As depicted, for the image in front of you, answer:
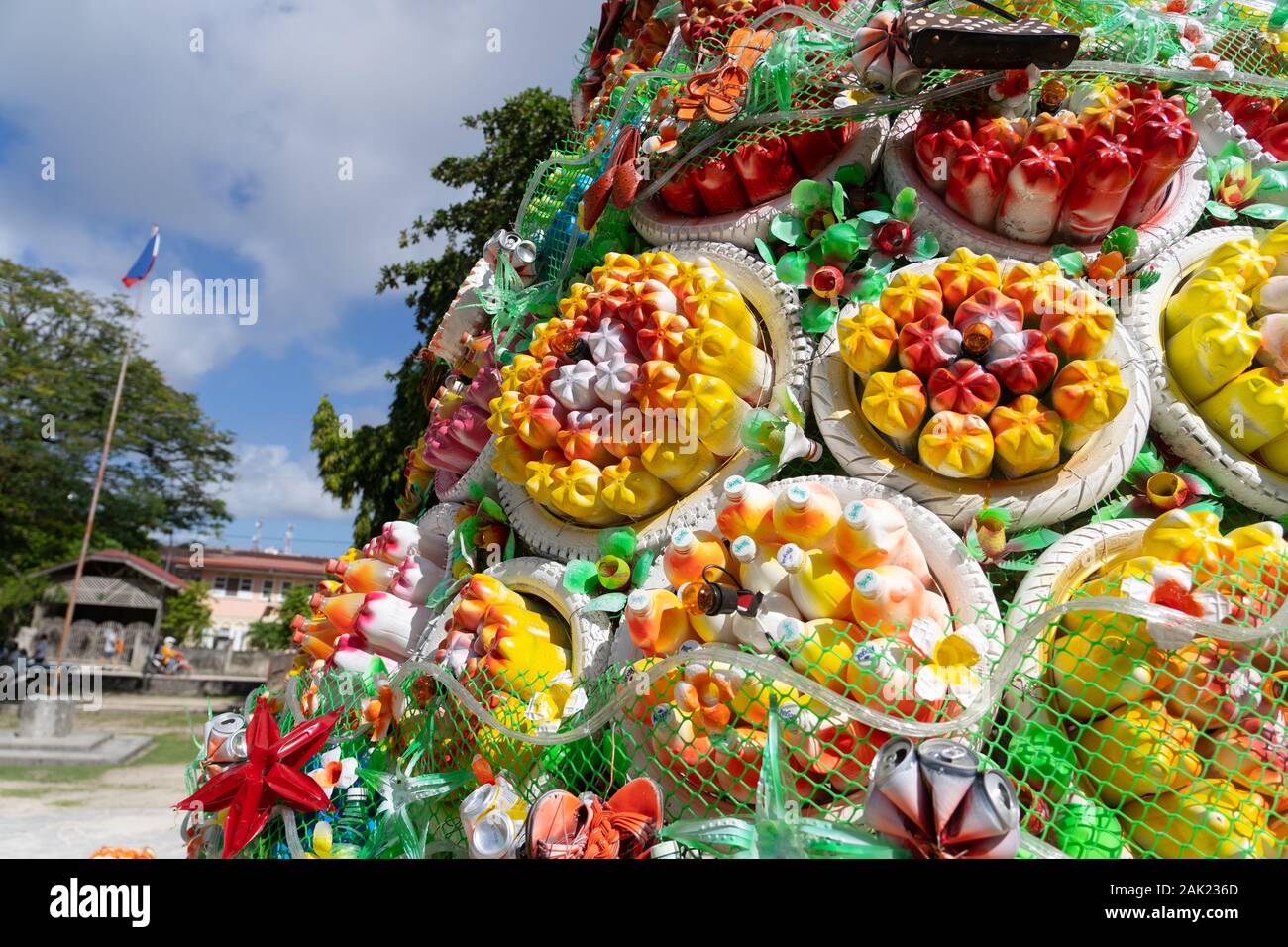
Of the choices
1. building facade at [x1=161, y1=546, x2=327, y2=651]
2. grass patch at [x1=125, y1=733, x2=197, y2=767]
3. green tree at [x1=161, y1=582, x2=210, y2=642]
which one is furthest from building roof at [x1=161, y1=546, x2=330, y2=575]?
grass patch at [x1=125, y1=733, x2=197, y2=767]

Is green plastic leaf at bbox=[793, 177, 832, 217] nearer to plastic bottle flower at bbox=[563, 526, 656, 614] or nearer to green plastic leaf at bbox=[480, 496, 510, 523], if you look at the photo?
plastic bottle flower at bbox=[563, 526, 656, 614]

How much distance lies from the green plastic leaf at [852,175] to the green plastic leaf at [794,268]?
39 cm

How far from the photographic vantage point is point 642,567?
9.12 feet

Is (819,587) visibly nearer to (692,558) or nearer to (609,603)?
(692,558)

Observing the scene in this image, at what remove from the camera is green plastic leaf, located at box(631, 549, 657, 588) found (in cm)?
277

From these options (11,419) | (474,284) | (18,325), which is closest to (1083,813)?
(474,284)

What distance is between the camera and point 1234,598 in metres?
2.04

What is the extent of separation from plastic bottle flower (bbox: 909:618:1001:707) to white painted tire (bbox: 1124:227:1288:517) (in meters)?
1.00

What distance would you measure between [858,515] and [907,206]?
1.30 metres

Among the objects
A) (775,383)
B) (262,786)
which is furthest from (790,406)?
(262,786)

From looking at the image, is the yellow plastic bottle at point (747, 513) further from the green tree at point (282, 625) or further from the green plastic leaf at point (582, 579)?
the green tree at point (282, 625)

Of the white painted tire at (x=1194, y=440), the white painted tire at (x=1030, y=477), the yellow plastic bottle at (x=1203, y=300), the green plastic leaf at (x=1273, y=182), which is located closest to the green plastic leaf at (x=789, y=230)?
the white painted tire at (x=1030, y=477)

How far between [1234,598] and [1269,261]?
4.31 feet
